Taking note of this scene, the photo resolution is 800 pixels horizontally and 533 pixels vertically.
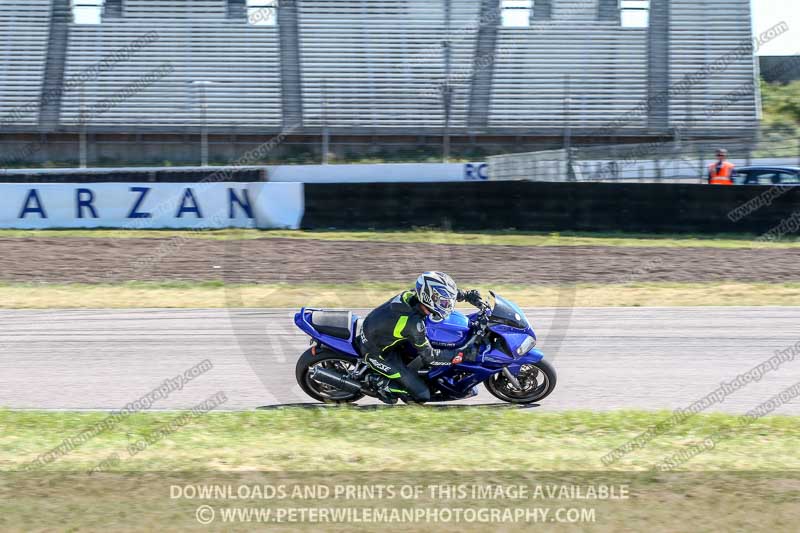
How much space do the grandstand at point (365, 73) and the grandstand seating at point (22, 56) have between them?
0.05 meters

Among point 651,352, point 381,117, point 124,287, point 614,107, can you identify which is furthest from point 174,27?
point 651,352

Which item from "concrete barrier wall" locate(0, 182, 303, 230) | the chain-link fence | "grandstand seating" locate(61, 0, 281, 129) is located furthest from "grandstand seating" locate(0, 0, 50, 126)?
the chain-link fence

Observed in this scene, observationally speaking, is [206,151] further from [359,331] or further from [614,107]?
[359,331]

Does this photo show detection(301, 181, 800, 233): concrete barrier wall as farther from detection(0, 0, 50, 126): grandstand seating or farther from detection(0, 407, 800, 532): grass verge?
detection(0, 0, 50, 126): grandstand seating

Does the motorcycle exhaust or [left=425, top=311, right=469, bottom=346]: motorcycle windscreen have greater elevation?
[left=425, top=311, right=469, bottom=346]: motorcycle windscreen

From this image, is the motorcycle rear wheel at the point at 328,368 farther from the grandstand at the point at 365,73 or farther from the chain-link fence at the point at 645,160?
the grandstand at the point at 365,73

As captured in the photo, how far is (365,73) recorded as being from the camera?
3117 cm

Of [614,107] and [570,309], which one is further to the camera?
[614,107]

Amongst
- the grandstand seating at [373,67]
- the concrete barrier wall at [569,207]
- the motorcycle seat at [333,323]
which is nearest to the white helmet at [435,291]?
the motorcycle seat at [333,323]

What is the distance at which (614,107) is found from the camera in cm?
3052

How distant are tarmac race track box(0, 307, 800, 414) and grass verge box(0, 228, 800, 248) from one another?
5.23 meters

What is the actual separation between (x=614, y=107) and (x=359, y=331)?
79.4 ft

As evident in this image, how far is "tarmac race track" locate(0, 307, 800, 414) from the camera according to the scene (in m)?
8.82

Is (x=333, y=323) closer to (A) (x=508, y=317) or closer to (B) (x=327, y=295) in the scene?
(A) (x=508, y=317)
